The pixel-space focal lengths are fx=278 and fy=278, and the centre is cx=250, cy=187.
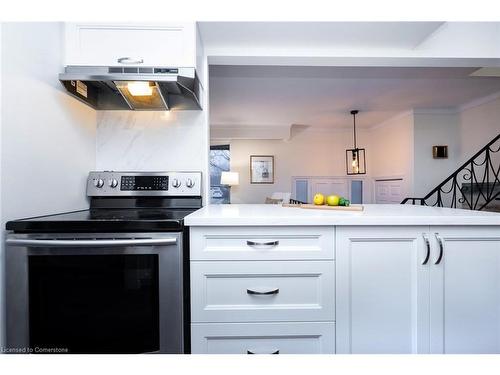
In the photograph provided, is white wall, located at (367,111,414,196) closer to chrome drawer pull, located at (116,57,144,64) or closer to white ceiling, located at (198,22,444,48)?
white ceiling, located at (198,22,444,48)

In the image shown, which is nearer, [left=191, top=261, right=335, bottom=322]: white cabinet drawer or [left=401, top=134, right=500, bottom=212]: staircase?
[left=191, top=261, right=335, bottom=322]: white cabinet drawer

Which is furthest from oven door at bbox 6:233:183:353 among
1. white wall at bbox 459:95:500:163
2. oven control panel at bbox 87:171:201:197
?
white wall at bbox 459:95:500:163

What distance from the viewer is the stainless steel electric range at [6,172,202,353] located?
1076 mm

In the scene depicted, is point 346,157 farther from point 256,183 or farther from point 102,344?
point 102,344

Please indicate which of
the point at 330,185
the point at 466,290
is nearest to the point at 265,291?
the point at 466,290

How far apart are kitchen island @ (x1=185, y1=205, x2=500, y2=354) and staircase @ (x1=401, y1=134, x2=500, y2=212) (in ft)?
10.1

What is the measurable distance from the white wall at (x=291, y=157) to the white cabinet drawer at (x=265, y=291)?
526 cm

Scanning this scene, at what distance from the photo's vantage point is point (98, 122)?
183cm

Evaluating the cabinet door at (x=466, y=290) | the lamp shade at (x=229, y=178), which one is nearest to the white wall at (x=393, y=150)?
the lamp shade at (x=229, y=178)

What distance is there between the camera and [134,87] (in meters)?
1.56

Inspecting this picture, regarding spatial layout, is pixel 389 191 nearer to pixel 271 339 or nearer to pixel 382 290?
pixel 382 290

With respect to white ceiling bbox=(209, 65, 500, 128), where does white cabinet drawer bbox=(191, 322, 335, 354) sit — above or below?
below

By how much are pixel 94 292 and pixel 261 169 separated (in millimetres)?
5547

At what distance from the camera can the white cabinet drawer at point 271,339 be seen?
1.20 m
